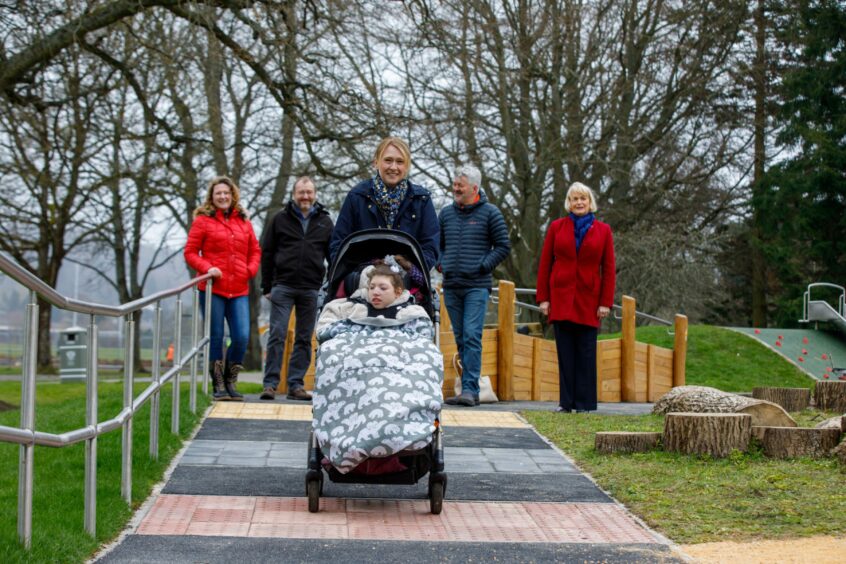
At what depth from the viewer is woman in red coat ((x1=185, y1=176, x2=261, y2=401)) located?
10.5m

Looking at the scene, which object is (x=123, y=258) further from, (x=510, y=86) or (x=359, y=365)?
(x=359, y=365)

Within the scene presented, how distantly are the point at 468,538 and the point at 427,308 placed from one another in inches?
66.1

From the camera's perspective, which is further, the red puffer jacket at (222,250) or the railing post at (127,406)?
the red puffer jacket at (222,250)

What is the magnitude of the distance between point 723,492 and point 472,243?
4897mm

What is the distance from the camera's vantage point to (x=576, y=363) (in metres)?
10.8

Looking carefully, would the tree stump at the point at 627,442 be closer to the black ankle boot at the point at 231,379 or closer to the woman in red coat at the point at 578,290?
the woman in red coat at the point at 578,290

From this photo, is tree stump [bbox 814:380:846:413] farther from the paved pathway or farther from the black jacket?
the black jacket

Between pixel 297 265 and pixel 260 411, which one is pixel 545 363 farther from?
pixel 260 411

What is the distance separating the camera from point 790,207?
28516 millimetres

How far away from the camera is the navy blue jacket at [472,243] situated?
36.4 ft

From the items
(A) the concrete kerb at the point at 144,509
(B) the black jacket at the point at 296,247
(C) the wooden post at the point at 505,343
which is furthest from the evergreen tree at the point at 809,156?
(A) the concrete kerb at the point at 144,509

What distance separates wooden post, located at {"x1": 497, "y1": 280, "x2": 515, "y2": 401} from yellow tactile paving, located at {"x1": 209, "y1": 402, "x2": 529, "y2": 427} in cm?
211

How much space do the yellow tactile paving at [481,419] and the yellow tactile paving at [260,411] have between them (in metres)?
1.20

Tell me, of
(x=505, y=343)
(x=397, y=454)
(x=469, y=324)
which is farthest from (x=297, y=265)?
(x=397, y=454)
